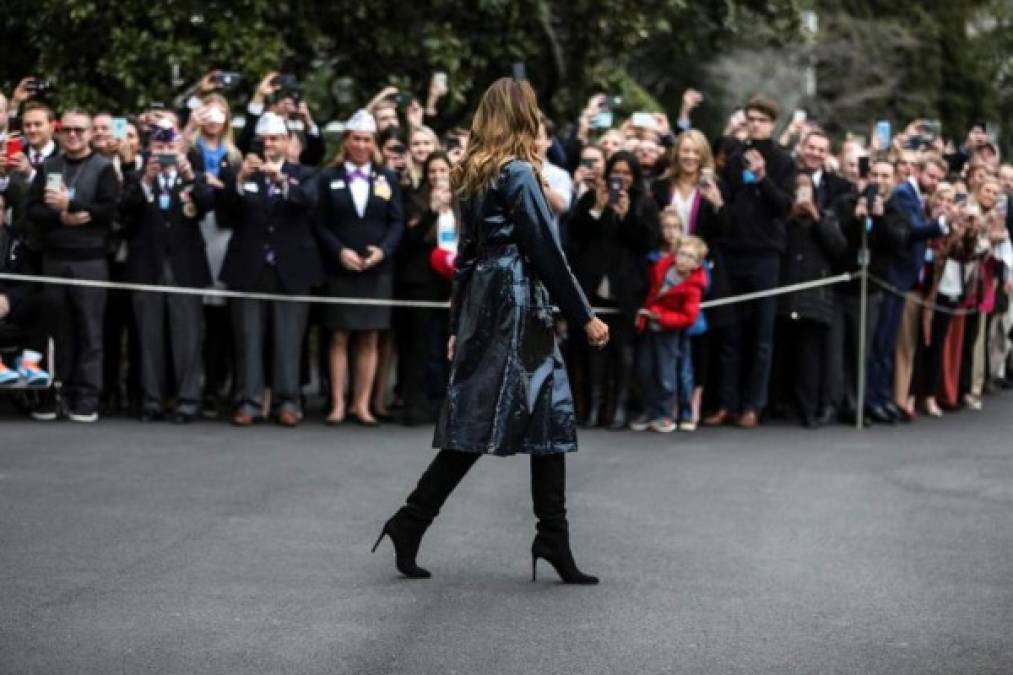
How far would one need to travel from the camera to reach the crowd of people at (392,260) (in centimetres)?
1497

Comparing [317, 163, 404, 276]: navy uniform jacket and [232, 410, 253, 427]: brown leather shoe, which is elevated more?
[317, 163, 404, 276]: navy uniform jacket

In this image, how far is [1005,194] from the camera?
62.7 ft

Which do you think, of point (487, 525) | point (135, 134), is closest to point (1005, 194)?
point (135, 134)

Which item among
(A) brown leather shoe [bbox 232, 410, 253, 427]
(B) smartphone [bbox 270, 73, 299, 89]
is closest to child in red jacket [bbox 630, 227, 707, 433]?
(A) brown leather shoe [bbox 232, 410, 253, 427]

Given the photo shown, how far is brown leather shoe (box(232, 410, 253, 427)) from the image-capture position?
1506 cm

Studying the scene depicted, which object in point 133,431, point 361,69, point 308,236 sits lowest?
point 133,431

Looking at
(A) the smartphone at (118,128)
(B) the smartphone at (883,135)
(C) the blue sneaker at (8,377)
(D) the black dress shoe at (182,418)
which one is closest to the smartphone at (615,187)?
(B) the smartphone at (883,135)

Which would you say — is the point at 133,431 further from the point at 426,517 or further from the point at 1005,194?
the point at 1005,194

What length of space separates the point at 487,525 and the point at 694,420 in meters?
5.49

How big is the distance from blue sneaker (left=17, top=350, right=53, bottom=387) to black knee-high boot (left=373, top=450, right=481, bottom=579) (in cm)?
620

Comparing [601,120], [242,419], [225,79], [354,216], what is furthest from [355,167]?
[601,120]

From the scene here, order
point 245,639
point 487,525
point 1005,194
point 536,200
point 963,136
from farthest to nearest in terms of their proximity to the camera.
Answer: point 963,136 < point 1005,194 < point 487,525 < point 536,200 < point 245,639

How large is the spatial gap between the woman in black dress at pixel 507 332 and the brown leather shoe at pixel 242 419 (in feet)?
20.5

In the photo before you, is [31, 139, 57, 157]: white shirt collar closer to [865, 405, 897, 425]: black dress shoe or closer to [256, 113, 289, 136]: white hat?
[256, 113, 289, 136]: white hat
